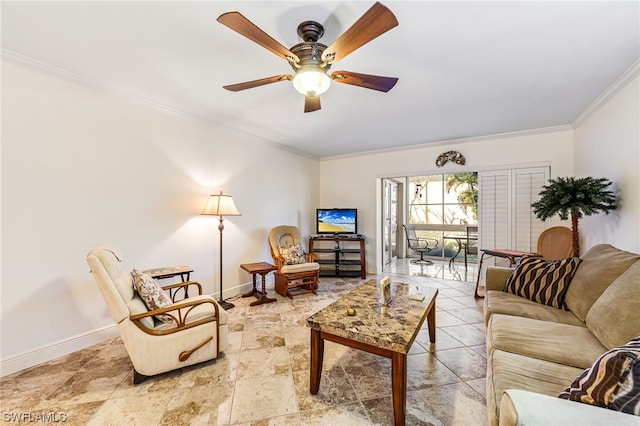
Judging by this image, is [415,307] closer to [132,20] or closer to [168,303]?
[168,303]

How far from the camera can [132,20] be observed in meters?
1.65

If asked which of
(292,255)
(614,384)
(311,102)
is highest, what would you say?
(311,102)

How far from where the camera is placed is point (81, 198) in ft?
7.58

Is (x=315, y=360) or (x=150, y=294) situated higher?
(x=150, y=294)

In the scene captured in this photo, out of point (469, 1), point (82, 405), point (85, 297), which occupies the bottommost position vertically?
point (82, 405)

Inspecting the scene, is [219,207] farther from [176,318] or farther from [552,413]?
[552,413]

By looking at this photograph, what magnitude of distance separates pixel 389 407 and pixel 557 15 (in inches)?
105

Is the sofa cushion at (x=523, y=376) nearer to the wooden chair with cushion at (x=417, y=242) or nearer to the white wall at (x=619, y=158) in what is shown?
the white wall at (x=619, y=158)

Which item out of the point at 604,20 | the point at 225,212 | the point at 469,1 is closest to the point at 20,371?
the point at 225,212

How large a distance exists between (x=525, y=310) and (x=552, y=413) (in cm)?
153

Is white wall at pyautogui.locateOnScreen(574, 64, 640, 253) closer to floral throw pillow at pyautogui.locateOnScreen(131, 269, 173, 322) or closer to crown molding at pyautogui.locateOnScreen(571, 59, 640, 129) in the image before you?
crown molding at pyautogui.locateOnScreen(571, 59, 640, 129)

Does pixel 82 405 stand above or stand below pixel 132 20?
below

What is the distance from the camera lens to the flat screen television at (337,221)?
501 centimetres

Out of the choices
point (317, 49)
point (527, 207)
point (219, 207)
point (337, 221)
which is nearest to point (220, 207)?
point (219, 207)
